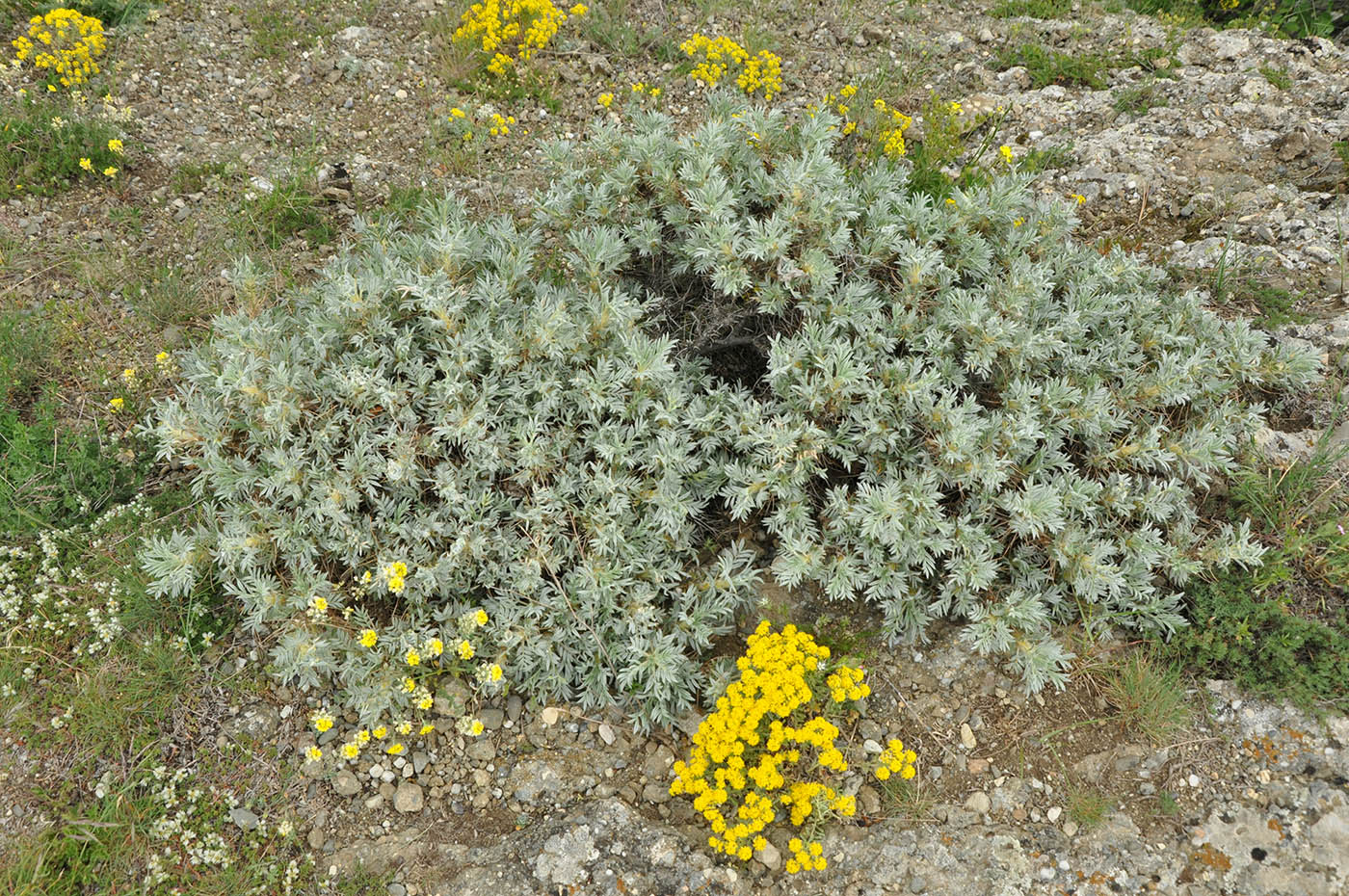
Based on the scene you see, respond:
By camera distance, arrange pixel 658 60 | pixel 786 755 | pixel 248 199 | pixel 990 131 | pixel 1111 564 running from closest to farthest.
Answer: pixel 786 755, pixel 1111 564, pixel 248 199, pixel 990 131, pixel 658 60

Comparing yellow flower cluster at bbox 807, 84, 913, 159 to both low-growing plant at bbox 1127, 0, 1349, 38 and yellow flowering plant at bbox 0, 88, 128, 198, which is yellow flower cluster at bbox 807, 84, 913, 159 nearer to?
low-growing plant at bbox 1127, 0, 1349, 38

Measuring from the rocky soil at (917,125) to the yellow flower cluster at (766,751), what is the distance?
0.17 m

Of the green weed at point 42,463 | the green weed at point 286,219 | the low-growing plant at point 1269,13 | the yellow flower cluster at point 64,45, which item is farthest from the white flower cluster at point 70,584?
the low-growing plant at point 1269,13

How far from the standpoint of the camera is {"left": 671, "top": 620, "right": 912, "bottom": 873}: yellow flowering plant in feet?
10.3

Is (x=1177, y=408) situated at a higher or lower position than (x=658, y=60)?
lower

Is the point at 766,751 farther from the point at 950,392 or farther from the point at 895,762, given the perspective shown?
the point at 950,392

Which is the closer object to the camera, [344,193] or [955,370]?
[955,370]

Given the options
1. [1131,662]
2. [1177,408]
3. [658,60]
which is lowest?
[1131,662]

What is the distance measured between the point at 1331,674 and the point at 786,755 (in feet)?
7.44

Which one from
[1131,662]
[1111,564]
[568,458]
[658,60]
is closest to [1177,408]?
[1111,564]

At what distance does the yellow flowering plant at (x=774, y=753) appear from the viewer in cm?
313

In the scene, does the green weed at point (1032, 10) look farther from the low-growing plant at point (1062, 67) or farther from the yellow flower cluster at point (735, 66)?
the yellow flower cluster at point (735, 66)

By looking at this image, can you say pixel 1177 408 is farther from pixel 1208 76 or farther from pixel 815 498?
pixel 1208 76

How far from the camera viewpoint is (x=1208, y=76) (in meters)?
6.39
